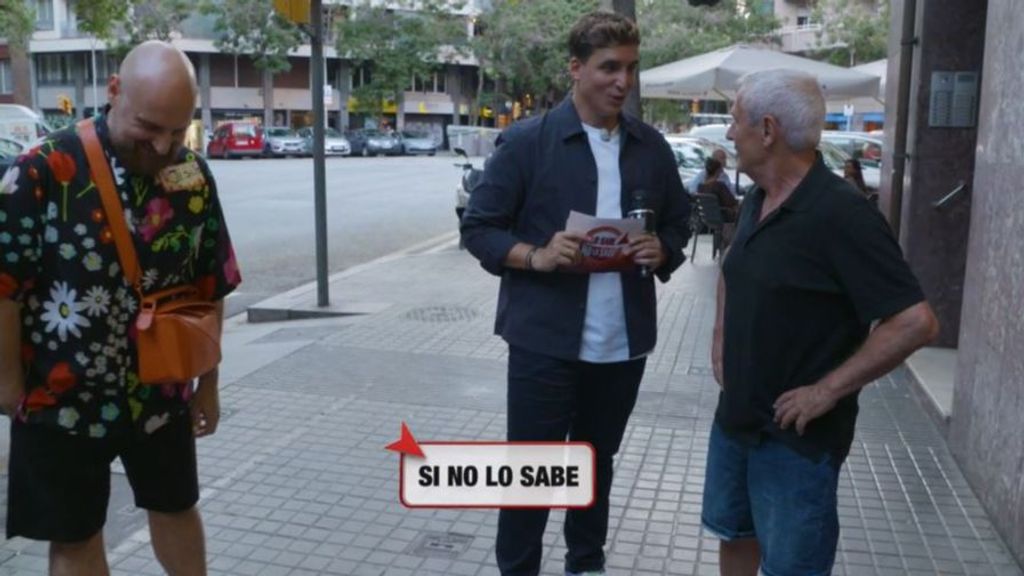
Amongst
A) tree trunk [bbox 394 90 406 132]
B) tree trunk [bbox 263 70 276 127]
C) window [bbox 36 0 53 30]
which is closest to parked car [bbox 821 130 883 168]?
tree trunk [bbox 394 90 406 132]

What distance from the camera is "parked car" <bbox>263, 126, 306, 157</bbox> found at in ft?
142

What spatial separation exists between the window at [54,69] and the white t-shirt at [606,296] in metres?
61.7

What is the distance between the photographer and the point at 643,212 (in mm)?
3279

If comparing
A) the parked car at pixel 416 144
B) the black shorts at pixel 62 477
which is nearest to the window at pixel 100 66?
the parked car at pixel 416 144

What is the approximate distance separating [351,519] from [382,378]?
93.2 inches

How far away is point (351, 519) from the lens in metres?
4.44

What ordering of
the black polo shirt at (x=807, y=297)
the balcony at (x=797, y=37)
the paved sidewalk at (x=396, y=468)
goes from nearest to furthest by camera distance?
the black polo shirt at (x=807, y=297), the paved sidewalk at (x=396, y=468), the balcony at (x=797, y=37)

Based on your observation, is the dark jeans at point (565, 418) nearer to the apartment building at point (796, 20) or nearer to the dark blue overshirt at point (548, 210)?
the dark blue overshirt at point (548, 210)

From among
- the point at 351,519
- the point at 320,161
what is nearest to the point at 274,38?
the point at 320,161

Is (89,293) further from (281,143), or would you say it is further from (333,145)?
(333,145)

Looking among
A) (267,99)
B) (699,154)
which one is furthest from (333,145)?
(699,154)

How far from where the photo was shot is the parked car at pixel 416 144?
48.5m

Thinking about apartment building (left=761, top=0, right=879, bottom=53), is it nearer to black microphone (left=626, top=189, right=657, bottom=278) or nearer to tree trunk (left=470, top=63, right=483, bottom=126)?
tree trunk (left=470, top=63, right=483, bottom=126)

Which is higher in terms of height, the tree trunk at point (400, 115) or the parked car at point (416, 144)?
the tree trunk at point (400, 115)
